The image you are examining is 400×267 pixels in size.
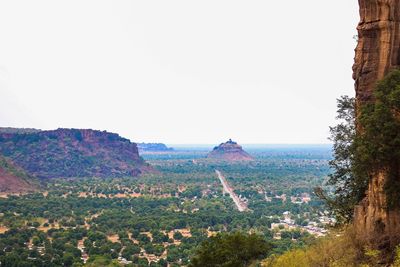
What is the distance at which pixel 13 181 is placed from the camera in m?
108

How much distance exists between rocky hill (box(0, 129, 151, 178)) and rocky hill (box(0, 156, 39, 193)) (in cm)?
2892

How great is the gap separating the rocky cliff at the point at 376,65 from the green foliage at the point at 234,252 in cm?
769

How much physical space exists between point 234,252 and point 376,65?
1253 cm

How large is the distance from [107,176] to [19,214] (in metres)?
80.8

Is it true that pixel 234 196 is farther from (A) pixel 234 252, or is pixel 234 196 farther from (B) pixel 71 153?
(A) pixel 234 252

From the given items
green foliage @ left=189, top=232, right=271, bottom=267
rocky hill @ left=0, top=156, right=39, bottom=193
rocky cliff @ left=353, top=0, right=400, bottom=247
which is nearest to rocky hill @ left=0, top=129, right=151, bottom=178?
rocky hill @ left=0, top=156, right=39, bottom=193

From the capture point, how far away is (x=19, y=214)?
77.5m

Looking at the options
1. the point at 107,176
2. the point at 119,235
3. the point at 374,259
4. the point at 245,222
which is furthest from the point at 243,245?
the point at 107,176

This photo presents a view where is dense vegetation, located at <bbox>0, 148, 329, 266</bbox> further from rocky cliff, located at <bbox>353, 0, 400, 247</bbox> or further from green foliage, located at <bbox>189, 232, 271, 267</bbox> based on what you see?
rocky cliff, located at <bbox>353, 0, 400, 247</bbox>

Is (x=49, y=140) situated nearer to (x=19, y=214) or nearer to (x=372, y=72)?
(x=19, y=214)

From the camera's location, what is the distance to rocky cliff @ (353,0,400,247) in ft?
58.7

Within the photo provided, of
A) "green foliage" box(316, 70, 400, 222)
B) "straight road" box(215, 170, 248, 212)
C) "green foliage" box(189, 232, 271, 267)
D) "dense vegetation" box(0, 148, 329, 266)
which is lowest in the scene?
"straight road" box(215, 170, 248, 212)

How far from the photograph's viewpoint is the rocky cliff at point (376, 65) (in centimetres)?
1789

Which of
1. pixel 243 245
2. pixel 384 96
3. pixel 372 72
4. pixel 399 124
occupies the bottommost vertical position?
pixel 243 245
